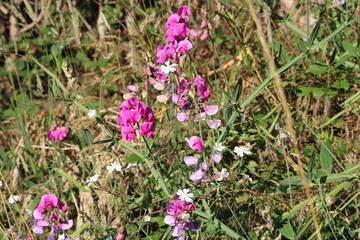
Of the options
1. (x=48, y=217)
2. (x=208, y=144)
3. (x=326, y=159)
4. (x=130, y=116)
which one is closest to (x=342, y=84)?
(x=326, y=159)

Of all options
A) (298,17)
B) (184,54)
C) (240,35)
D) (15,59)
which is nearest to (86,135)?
(184,54)

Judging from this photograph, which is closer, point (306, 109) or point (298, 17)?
point (306, 109)

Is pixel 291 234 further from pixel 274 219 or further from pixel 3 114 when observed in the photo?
pixel 3 114

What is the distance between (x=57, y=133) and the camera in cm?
228

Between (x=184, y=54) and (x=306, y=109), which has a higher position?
(x=184, y=54)

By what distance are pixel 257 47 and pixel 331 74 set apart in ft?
1.16

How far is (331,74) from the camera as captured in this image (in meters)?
2.04

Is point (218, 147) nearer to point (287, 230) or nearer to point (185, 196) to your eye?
point (185, 196)

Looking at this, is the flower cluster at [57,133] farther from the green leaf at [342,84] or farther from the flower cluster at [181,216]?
the green leaf at [342,84]

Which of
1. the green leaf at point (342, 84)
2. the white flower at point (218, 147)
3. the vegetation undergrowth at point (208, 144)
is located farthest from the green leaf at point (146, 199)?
the green leaf at point (342, 84)

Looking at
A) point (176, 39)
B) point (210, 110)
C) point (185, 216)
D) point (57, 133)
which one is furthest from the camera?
point (57, 133)

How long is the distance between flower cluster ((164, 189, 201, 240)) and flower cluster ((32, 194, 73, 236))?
330mm

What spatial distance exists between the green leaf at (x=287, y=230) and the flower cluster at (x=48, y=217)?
631 mm

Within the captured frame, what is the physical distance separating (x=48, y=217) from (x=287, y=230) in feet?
2.37
